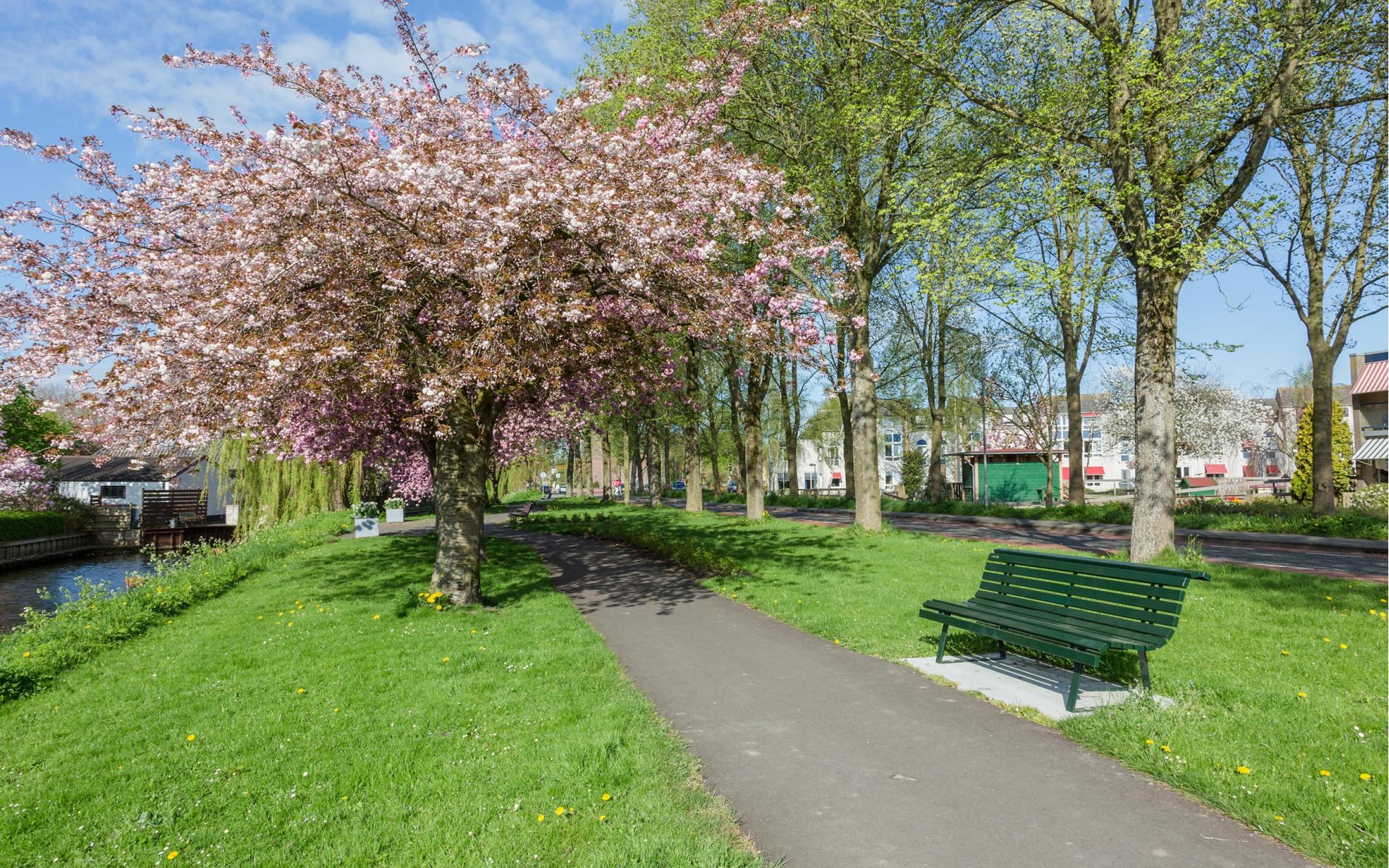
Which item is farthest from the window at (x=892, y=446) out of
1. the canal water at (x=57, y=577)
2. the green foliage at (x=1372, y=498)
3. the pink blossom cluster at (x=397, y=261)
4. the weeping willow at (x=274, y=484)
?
the pink blossom cluster at (x=397, y=261)

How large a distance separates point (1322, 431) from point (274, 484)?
104 feet

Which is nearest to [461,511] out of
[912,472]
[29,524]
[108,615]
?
[108,615]

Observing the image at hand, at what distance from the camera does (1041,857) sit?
3.45 metres

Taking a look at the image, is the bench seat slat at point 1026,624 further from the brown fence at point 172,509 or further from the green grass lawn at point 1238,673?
the brown fence at point 172,509

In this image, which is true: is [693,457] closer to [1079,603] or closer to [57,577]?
[1079,603]

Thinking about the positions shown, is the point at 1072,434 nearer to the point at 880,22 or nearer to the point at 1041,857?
the point at 880,22

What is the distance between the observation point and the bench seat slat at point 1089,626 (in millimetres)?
5316

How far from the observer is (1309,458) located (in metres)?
28.9

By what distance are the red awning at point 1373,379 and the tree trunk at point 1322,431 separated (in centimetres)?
2346

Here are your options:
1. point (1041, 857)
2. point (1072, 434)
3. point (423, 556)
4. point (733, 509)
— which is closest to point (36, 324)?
point (423, 556)

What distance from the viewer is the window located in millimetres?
81438

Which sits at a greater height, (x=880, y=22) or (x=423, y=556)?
(x=880, y=22)

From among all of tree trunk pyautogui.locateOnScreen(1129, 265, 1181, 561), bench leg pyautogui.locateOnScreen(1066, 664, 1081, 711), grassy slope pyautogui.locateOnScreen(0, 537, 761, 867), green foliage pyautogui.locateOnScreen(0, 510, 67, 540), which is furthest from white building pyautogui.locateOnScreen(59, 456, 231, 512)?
bench leg pyautogui.locateOnScreen(1066, 664, 1081, 711)

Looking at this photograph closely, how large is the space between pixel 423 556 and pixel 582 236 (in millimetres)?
10064
